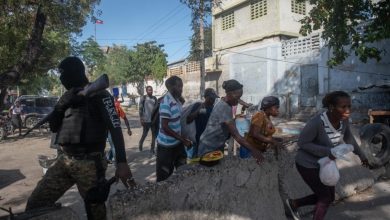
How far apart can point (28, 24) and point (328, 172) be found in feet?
29.9

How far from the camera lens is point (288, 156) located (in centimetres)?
482

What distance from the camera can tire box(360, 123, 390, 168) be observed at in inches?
271

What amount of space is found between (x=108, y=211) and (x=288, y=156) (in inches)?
116

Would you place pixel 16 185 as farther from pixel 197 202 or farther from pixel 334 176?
pixel 334 176

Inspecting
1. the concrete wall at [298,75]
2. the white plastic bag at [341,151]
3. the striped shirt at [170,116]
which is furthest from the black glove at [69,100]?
the concrete wall at [298,75]

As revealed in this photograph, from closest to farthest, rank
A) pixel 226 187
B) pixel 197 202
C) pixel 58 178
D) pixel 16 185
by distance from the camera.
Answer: pixel 58 178, pixel 197 202, pixel 226 187, pixel 16 185

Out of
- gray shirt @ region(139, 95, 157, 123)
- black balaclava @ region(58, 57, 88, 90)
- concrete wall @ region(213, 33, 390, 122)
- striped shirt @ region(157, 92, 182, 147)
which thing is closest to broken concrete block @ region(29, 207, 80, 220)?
black balaclava @ region(58, 57, 88, 90)

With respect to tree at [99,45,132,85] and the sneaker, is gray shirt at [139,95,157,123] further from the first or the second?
tree at [99,45,132,85]

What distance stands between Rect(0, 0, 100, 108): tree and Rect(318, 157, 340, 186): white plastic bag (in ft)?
21.5

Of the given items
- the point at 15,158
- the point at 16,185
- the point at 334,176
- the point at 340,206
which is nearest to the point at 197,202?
the point at 334,176

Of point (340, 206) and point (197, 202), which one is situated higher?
point (197, 202)

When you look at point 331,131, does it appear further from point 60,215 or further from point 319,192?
point 60,215

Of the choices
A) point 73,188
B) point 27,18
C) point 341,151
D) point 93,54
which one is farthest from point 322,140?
point 93,54

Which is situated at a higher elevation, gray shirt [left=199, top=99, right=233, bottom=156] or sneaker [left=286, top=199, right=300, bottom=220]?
gray shirt [left=199, top=99, right=233, bottom=156]
